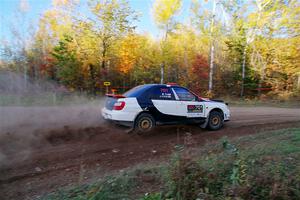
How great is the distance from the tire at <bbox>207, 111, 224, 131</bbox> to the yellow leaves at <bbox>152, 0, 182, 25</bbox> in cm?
2141

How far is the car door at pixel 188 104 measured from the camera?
30.1 ft

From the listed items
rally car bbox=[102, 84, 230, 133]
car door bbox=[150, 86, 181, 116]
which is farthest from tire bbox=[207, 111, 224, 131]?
car door bbox=[150, 86, 181, 116]

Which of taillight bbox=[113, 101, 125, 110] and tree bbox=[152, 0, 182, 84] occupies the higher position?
tree bbox=[152, 0, 182, 84]

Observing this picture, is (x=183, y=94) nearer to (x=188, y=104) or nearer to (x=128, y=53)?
(x=188, y=104)

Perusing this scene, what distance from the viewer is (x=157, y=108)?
348 inches

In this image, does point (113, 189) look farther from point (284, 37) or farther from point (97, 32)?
point (97, 32)

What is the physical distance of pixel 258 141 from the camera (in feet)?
24.5

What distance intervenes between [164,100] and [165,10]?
22428mm

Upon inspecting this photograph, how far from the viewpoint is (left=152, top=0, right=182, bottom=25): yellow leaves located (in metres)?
29.0

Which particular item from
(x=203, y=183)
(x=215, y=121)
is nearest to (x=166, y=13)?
(x=215, y=121)

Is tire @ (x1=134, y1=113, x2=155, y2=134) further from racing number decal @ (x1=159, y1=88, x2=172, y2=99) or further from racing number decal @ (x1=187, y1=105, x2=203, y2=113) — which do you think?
racing number decal @ (x1=187, y1=105, x2=203, y2=113)

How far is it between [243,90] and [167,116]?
22064mm

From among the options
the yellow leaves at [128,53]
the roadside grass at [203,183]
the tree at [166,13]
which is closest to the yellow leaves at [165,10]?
the tree at [166,13]

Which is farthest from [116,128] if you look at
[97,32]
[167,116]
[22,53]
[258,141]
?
[22,53]
